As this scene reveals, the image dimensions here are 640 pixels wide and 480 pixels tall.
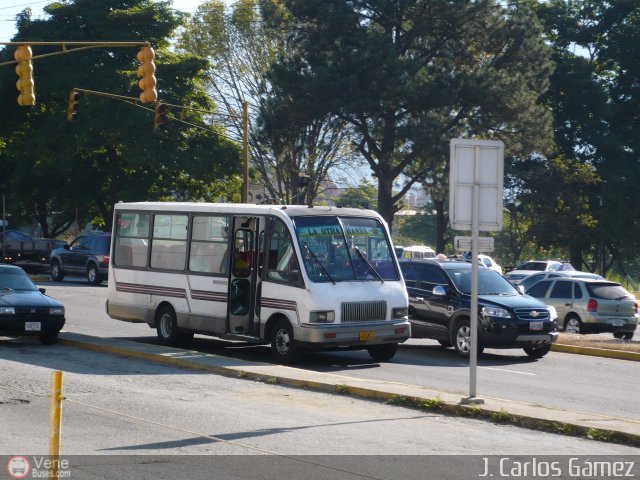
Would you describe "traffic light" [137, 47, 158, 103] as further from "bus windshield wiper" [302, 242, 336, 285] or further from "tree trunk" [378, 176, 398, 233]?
"tree trunk" [378, 176, 398, 233]

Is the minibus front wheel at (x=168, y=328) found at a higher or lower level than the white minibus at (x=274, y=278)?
lower

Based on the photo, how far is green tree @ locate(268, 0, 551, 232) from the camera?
4772 cm

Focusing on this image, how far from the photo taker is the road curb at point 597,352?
20.3m

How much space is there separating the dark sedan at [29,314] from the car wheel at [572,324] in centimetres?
1323

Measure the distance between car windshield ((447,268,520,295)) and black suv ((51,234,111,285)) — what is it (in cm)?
2222

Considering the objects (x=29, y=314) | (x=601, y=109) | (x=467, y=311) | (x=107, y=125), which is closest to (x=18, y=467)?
(x=29, y=314)

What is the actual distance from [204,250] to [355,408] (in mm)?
7460

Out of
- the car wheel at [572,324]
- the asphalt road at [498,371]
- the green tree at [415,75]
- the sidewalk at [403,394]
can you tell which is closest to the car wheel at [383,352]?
the asphalt road at [498,371]

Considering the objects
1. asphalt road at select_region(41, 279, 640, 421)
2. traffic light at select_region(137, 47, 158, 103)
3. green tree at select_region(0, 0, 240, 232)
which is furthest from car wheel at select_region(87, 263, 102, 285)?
traffic light at select_region(137, 47, 158, 103)

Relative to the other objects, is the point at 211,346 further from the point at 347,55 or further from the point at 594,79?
the point at 594,79

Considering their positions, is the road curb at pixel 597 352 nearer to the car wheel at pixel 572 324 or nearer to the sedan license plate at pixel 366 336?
the car wheel at pixel 572 324

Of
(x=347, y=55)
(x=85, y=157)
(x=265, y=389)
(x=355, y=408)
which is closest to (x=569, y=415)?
(x=355, y=408)

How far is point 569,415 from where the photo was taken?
12.0 m

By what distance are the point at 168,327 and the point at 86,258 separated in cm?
2187
